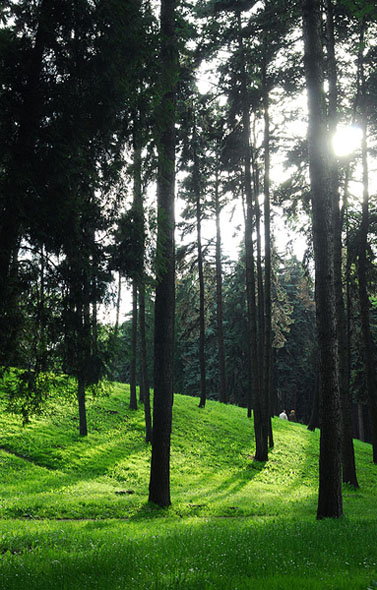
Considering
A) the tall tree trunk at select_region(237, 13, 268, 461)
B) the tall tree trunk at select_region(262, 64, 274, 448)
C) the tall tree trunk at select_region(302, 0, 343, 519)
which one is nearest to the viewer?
Result: the tall tree trunk at select_region(302, 0, 343, 519)

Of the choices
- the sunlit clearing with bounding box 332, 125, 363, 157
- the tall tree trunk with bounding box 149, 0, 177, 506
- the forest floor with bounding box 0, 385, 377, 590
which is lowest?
the forest floor with bounding box 0, 385, 377, 590

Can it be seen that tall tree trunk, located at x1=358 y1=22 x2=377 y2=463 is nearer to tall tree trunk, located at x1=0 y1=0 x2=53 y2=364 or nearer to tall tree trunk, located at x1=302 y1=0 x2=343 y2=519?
tall tree trunk, located at x1=302 y1=0 x2=343 y2=519

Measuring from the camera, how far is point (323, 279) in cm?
923

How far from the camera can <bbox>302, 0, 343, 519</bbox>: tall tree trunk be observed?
348 inches

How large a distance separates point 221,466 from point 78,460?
5.83 m

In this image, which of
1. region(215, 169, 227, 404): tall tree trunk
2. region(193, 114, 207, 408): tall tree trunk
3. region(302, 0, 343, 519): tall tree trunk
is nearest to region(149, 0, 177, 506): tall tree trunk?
region(302, 0, 343, 519): tall tree trunk

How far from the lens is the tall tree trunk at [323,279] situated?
8.84 meters

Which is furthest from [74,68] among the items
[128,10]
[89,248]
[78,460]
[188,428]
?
[188,428]

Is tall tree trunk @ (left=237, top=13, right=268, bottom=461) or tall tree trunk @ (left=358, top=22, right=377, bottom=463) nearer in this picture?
tall tree trunk @ (left=237, top=13, right=268, bottom=461)

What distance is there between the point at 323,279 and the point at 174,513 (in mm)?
6425

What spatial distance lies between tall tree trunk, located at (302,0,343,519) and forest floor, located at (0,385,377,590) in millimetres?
864

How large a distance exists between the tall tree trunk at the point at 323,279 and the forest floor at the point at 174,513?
864 mm

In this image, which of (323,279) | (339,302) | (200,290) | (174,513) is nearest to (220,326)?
(200,290)

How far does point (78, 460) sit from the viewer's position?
1599 cm
